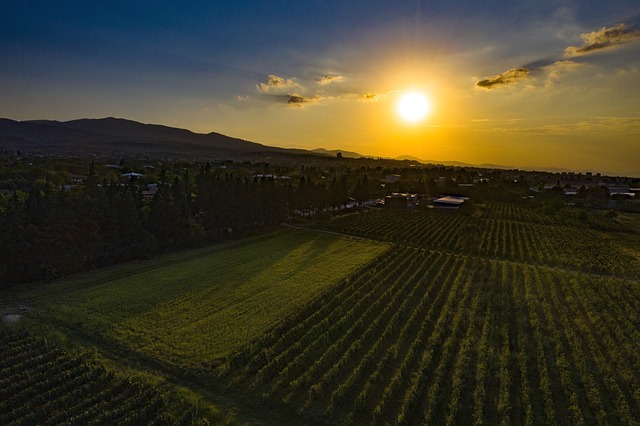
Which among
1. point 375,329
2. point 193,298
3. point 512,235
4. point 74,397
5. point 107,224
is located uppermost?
point 107,224

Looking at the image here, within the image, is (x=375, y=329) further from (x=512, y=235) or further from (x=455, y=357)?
(x=512, y=235)

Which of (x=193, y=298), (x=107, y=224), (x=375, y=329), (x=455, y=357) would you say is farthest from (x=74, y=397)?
(x=107, y=224)

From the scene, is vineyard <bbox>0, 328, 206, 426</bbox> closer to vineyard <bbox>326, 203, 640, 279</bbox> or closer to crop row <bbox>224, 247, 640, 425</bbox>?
crop row <bbox>224, 247, 640, 425</bbox>

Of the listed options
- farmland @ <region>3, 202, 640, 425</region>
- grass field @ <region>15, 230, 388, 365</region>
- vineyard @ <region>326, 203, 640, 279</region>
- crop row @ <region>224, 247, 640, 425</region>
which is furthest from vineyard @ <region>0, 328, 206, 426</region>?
vineyard @ <region>326, 203, 640, 279</region>

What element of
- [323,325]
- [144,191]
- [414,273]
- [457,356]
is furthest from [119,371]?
[144,191]

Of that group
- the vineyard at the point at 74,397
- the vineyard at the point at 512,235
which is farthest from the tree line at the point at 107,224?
the vineyard at the point at 512,235

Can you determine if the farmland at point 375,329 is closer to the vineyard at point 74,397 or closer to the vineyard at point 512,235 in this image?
the vineyard at point 512,235

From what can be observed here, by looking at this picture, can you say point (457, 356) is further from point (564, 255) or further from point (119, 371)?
point (564, 255)
